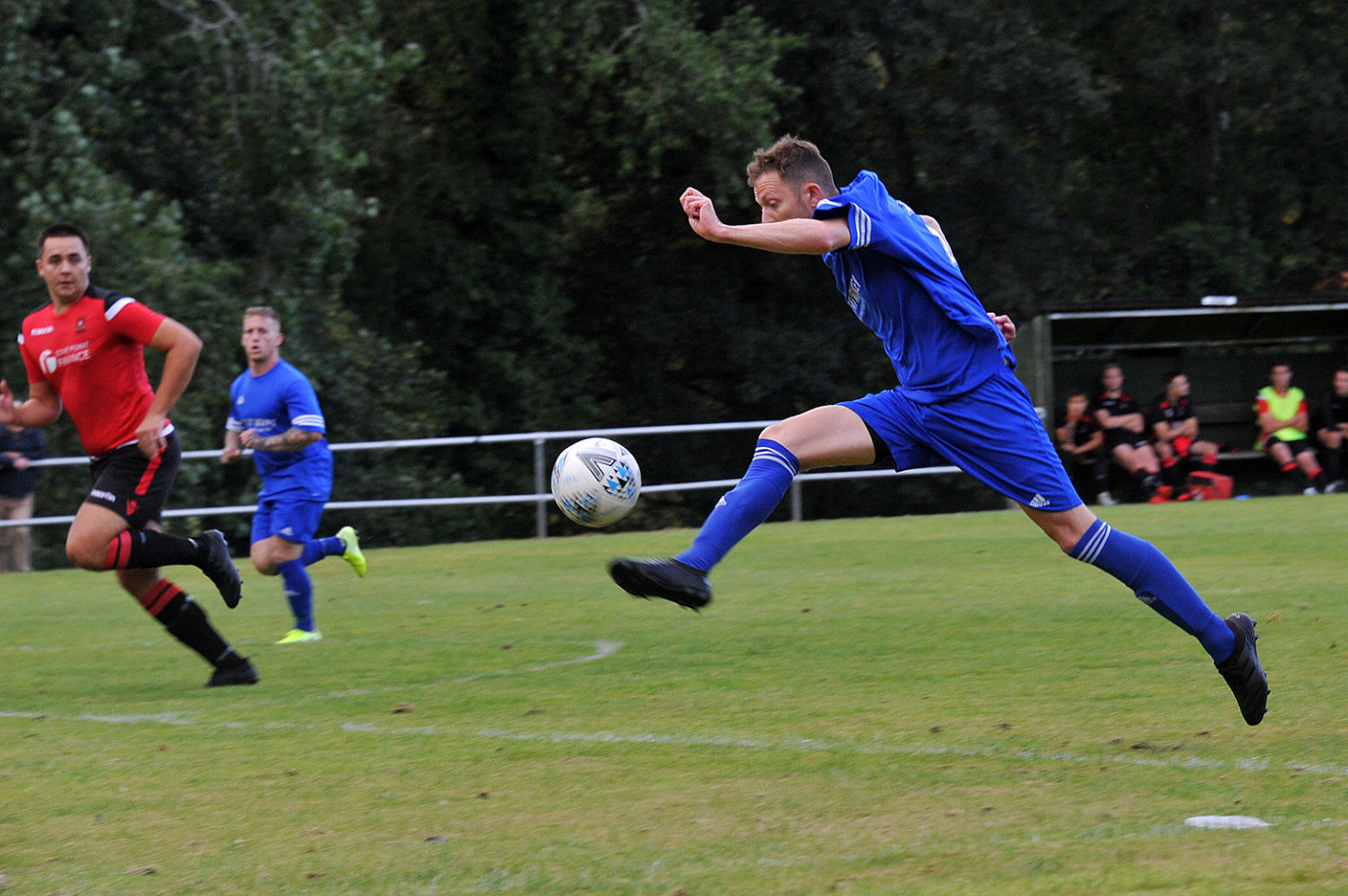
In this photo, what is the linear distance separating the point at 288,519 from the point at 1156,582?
223 inches

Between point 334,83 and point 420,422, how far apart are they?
598cm

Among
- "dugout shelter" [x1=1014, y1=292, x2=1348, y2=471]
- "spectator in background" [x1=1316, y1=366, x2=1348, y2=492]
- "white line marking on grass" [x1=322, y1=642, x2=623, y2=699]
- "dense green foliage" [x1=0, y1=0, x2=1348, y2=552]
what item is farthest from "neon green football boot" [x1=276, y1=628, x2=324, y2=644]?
"spectator in background" [x1=1316, y1=366, x2=1348, y2=492]

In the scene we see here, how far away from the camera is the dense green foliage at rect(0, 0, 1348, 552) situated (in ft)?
63.1

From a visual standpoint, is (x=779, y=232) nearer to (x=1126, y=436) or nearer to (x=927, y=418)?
(x=927, y=418)

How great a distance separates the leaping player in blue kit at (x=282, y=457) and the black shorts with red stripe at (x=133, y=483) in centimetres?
201

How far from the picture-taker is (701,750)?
212 inches

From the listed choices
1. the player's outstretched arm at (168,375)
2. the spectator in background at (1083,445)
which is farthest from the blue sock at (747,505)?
the spectator in background at (1083,445)

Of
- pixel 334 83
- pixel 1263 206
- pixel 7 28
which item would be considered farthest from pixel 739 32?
pixel 1263 206

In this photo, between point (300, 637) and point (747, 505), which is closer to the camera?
point (747, 505)

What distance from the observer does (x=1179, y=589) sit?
5250 mm

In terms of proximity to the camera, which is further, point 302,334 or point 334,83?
point 302,334

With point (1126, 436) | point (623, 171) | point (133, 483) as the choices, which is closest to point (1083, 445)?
point (1126, 436)

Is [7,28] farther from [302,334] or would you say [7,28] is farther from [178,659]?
[178,659]

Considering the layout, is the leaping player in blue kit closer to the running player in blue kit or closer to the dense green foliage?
the running player in blue kit
